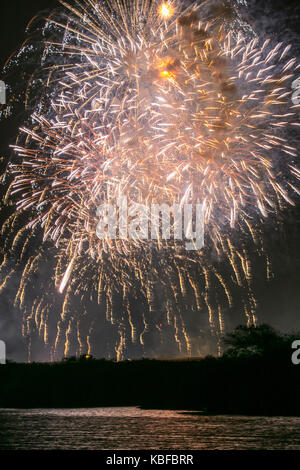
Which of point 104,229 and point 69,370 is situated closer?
point 104,229

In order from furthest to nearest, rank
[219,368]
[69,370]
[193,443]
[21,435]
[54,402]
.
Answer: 1. [69,370]
2. [54,402]
3. [219,368]
4. [21,435]
5. [193,443]

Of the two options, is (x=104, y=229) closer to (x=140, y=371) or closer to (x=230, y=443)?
(x=230, y=443)

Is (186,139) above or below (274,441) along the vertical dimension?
above

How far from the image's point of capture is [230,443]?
1015 centimetres

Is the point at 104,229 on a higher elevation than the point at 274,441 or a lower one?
higher

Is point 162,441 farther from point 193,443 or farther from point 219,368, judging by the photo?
point 219,368

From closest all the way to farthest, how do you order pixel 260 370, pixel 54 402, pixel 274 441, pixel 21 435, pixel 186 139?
pixel 274 441
pixel 21 435
pixel 186 139
pixel 260 370
pixel 54 402

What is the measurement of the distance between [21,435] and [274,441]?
5856 mm

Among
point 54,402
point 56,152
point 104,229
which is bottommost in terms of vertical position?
point 54,402

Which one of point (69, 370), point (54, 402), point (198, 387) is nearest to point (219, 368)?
point (198, 387)

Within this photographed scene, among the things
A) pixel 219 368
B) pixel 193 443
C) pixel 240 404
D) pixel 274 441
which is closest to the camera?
pixel 193 443

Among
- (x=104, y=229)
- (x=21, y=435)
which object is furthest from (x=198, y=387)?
(x=21, y=435)

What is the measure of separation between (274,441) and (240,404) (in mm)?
15431

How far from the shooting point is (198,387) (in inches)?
1244
